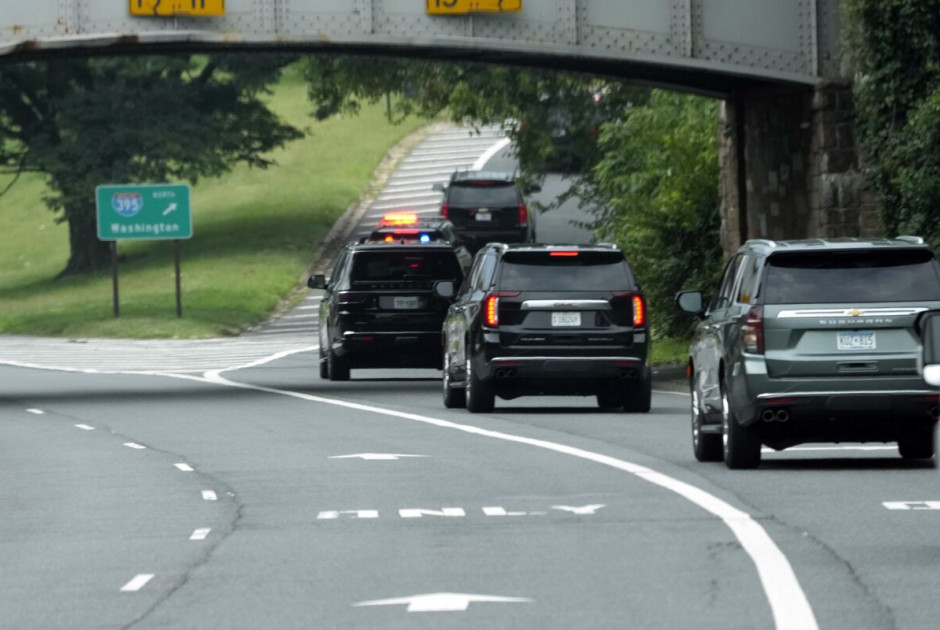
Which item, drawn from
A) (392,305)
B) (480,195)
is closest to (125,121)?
(480,195)

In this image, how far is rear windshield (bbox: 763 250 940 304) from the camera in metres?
17.2

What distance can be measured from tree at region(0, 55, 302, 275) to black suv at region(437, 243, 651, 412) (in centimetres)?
3709

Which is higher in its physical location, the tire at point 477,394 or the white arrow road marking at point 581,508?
the white arrow road marking at point 581,508

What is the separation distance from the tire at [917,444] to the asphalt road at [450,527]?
168mm

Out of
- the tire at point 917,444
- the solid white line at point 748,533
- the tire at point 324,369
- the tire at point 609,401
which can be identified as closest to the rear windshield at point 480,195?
the tire at point 324,369

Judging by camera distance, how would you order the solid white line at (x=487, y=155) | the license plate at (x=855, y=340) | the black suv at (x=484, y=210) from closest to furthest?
the license plate at (x=855, y=340)
the black suv at (x=484, y=210)
the solid white line at (x=487, y=155)

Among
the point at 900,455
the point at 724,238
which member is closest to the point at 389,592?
the point at 900,455

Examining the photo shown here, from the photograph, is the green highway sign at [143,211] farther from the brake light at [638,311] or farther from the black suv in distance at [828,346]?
the black suv in distance at [828,346]

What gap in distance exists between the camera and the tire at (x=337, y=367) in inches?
1268

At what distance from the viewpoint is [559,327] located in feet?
80.1

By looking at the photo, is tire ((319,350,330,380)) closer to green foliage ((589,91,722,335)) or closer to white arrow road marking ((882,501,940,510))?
green foliage ((589,91,722,335))

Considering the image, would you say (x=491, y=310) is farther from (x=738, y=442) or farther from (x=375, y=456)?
(x=738, y=442)

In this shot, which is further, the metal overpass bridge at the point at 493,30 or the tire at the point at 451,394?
the metal overpass bridge at the point at 493,30

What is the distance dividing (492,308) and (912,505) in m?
10.0
